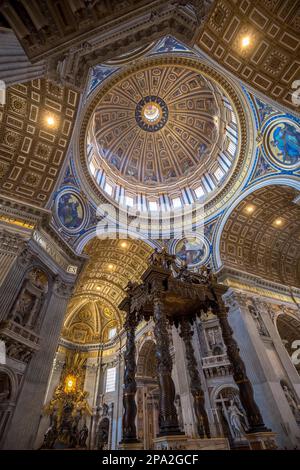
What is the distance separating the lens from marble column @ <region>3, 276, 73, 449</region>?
26.3 ft

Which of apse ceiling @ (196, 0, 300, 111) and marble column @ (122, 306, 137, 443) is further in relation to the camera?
apse ceiling @ (196, 0, 300, 111)

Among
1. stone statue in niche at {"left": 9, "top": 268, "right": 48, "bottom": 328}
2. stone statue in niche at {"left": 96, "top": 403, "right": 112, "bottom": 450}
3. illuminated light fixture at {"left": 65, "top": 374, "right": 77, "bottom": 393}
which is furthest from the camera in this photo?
illuminated light fixture at {"left": 65, "top": 374, "right": 77, "bottom": 393}

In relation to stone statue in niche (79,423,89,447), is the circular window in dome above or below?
above

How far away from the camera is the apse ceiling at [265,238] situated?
589 inches

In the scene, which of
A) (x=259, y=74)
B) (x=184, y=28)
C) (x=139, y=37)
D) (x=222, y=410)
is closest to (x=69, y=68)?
(x=139, y=37)

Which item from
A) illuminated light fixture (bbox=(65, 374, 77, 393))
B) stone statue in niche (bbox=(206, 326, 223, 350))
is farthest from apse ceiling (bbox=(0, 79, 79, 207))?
illuminated light fixture (bbox=(65, 374, 77, 393))

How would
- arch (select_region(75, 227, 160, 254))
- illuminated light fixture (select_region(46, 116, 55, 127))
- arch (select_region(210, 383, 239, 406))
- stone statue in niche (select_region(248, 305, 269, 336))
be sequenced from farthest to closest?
arch (select_region(75, 227, 160, 254)), stone statue in niche (select_region(248, 305, 269, 336)), arch (select_region(210, 383, 239, 406)), illuminated light fixture (select_region(46, 116, 55, 127))

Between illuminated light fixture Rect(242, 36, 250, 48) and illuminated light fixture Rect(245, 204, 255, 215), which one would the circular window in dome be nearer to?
illuminated light fixture Rect(245, 204, 255, 215)

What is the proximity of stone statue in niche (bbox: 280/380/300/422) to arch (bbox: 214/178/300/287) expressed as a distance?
6543 mm

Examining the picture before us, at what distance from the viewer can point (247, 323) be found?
41.9 feet

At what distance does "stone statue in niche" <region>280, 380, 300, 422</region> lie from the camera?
10670 mm

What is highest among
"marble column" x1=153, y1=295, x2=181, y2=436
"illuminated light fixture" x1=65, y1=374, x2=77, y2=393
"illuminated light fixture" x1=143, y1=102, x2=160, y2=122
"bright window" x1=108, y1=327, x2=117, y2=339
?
"illuminated light fixture" x1=143, y1=102, x2=160, y2=122

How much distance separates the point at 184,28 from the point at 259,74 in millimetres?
3302
